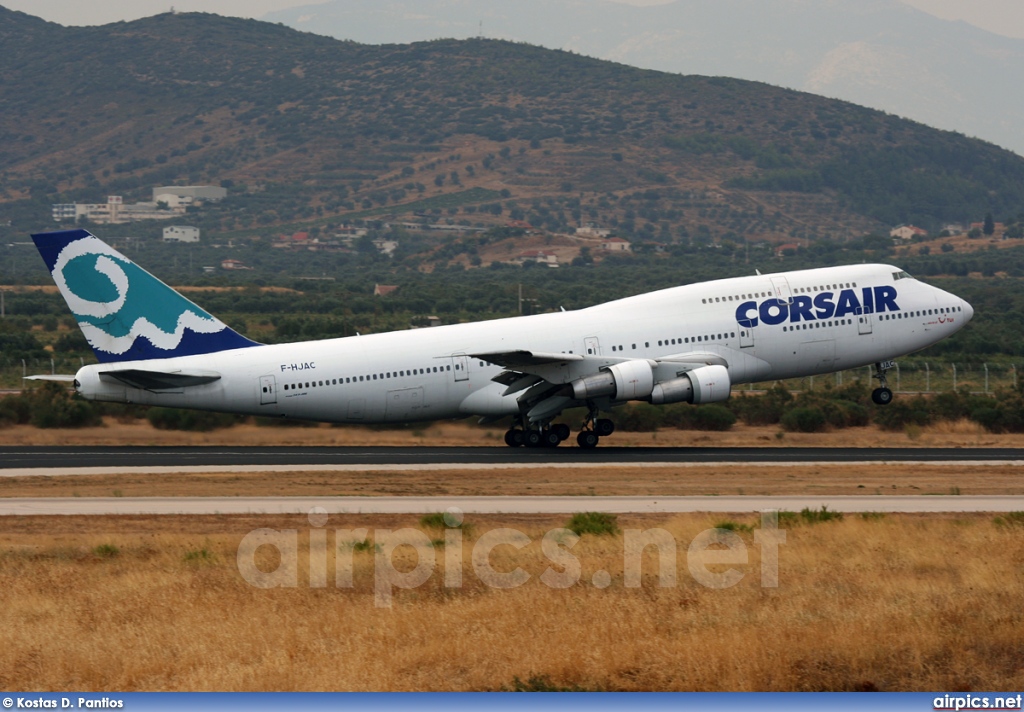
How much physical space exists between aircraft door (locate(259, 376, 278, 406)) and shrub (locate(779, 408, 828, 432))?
18900 mm

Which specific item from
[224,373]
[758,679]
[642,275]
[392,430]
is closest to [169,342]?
[224,373]

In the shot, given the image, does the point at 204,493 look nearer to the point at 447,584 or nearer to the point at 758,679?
the point at 447,584

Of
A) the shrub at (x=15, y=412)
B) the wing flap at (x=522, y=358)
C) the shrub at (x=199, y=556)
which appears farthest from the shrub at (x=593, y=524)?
the shrub at (x=15, y=412)

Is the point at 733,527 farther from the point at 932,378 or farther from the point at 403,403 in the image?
the point at 932,378

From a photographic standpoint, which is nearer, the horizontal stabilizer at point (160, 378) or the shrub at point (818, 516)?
the shrub at point (818, 516)

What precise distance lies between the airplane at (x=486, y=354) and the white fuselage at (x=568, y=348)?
45 mm

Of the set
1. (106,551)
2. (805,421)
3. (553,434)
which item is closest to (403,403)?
(553,434)

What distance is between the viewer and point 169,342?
42375 mm

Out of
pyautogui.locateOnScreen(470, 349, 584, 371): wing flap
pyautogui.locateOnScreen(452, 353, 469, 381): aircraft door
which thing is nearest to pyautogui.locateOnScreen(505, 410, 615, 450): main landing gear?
pyautogui.locateOnScreen(470, 349, 584, 371): wing flap

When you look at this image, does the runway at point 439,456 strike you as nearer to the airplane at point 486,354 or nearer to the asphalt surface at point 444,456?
the asphalt surface at point 444,456

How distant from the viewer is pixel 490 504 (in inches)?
1232

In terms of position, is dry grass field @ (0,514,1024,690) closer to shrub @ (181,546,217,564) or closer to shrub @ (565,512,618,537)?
shrub @ (181,546,217,564)

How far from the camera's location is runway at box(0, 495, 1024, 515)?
3020 cm

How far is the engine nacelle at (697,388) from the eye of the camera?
41.8 m
